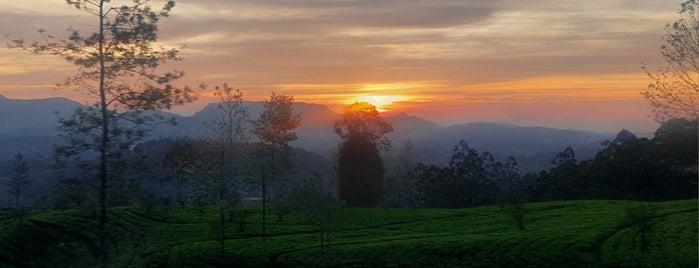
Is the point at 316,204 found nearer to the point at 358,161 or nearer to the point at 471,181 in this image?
the point at 358,161

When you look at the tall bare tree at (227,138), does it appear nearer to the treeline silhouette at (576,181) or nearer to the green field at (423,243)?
the green field at (423,243)

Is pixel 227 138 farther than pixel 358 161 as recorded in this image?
No

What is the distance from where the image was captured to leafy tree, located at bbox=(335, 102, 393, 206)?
101 m

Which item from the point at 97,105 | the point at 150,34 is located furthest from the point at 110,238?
the point at 150,34

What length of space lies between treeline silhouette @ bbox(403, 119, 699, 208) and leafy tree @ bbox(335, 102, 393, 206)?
1293 centimetres

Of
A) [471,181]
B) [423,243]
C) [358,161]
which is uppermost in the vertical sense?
[358,161]

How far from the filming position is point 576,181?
11000cm

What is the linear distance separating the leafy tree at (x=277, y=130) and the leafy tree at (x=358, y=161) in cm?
4373

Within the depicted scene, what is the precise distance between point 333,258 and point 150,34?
3121 cm

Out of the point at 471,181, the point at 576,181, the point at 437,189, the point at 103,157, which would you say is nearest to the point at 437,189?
the point at 437,189

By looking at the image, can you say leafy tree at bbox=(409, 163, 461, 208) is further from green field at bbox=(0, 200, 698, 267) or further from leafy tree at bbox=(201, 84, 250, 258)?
leafy tree at bbox=(201, 84, 250, 258)

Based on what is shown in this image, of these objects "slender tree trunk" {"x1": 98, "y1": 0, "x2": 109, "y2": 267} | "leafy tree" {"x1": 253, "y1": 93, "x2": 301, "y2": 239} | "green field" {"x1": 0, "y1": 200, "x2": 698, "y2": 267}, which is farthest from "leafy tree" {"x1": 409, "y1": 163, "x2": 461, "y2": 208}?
"slender tree trunk" {"x1": 98, "y1": 0, "x2": 109, "y2": 267}

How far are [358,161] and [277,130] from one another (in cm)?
4601

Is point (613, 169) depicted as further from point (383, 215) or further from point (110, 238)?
point (110, 238)
